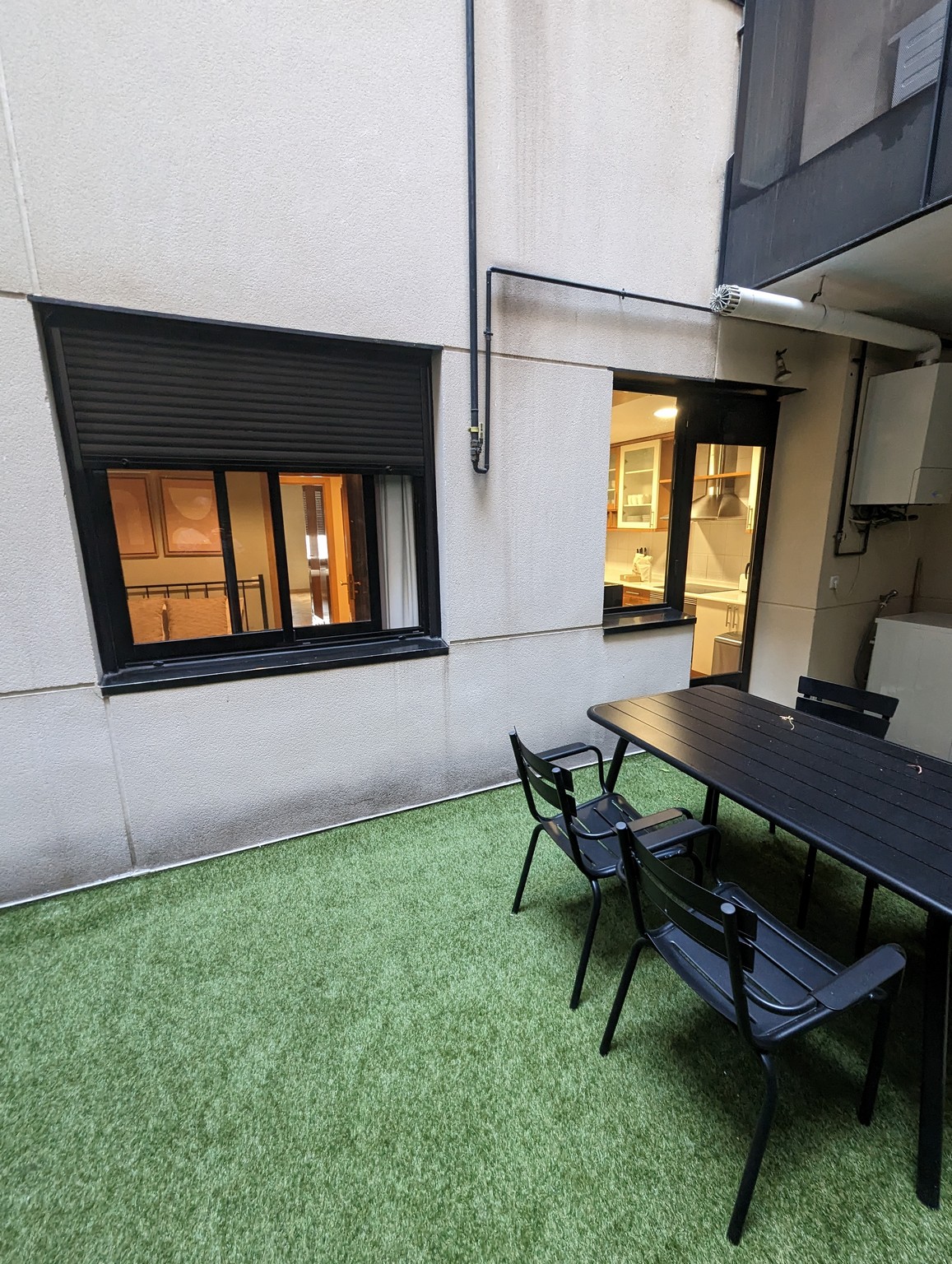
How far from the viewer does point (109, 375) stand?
2.12 m

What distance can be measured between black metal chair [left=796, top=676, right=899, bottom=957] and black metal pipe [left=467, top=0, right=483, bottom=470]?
6.81ft

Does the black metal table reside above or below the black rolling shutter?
below

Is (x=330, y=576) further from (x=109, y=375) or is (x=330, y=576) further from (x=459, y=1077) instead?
(x=459, y=1077)

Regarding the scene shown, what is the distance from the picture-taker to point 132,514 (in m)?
2.40

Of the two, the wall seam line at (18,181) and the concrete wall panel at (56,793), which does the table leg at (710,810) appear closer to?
the concrete wall panel at (56,793)

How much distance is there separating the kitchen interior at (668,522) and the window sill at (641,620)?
0.44 ft

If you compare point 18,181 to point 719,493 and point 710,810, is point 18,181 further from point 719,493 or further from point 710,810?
point 719,493

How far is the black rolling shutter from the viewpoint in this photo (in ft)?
6.89

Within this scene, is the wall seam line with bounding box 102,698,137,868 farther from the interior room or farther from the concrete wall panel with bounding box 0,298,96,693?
the interior room

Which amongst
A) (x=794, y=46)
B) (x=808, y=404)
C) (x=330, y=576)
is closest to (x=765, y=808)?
(x=330, y=576)

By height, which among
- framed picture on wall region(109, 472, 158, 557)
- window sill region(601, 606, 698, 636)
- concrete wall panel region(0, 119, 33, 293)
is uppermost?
concrete wall panel region(0, 119, 33, 293)

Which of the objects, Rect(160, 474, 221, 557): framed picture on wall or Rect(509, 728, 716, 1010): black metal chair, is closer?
Rect(509, 728, 716, 1010): black metal chair

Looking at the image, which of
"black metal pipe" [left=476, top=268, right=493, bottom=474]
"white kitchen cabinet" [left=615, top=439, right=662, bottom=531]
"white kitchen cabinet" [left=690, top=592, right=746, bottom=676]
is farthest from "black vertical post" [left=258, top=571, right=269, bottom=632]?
"white kitchen cabinet" [left=690, top=592, right=746, bottom=676]

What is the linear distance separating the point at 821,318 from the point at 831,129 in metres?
0.86
